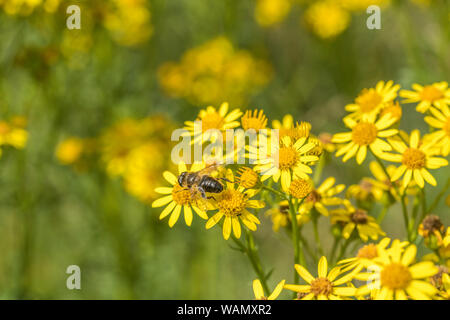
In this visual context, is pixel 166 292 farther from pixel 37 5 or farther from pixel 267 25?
pixel 267 25

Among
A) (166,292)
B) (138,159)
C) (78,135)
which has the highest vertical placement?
(78,135)

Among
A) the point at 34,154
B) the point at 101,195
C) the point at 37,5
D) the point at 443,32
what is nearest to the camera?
the point at 37,5

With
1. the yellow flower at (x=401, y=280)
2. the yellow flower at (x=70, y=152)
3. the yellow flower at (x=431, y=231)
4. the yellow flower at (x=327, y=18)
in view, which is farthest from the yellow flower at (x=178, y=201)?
the yellow flower at (x=327, y=18)

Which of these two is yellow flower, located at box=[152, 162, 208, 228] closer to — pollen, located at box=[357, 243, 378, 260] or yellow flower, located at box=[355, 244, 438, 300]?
pollen, located at box=[357, 243, 378, 260]

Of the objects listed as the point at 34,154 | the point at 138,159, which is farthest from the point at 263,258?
the point at 34,154

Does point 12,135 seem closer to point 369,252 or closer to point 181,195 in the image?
point 181,195

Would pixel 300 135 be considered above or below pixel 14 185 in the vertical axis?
below

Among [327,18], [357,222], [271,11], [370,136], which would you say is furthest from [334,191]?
[271,11]
